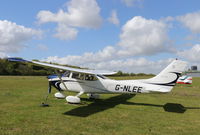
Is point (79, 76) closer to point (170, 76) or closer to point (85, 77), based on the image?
point (85, 77)

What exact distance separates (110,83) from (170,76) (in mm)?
3196

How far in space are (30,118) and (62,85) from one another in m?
3.93

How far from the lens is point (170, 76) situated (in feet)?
28.3

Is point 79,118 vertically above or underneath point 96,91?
underneath

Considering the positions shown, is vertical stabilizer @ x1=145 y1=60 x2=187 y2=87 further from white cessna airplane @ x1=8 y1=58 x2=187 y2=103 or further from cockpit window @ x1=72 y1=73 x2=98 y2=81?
cockpit window @ x1=72 y1=73 x2=98 y2=81

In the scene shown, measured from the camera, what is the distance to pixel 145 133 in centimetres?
543

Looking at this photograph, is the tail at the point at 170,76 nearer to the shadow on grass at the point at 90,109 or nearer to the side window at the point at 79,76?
the shadow on grass at the point at 90,109

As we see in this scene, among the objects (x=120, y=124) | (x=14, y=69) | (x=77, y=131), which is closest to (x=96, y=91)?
(x=120, y=124)

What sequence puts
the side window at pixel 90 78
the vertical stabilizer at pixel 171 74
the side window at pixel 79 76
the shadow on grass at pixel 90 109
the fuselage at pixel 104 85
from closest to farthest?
the shadow on grass at pixel 90 109 < the vertical stabilizer at pixel 171 74 < the fuselage at pixel 104 85 < the side window at pixel 90 78 < the side window at pixel 79 76

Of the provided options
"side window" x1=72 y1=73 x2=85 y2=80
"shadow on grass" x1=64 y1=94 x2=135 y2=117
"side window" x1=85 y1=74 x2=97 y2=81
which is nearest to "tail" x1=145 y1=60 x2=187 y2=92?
"shadow on grass" x1=64 y1=94 x2=135 y2=117

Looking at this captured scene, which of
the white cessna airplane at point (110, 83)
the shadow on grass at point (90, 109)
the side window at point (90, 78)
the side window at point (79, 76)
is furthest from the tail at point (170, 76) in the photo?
the side window at point (79, 76)

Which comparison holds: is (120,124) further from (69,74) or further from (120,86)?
(69,74)

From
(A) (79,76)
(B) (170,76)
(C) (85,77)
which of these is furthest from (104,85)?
(B) (170,76)

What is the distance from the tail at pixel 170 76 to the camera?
27.5ft
